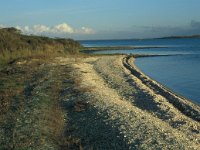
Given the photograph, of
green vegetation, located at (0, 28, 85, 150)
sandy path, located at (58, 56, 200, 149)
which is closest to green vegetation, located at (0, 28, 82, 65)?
green vegetation, located at (0, 28, 85, 150)

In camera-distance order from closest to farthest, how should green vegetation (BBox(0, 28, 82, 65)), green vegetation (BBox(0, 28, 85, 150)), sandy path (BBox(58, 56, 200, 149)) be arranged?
sandy path (BBox(58, 56, 200, 149))
green vegetation (BBox(0, 28, 85, 150))
green vegetation (BBox(0, 28, 82, 65))

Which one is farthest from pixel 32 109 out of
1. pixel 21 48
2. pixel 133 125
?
pixel 21 48

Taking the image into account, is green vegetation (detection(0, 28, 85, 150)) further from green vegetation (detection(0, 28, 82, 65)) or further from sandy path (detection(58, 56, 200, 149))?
green vegetation (detection(0, 28, 82, 65))

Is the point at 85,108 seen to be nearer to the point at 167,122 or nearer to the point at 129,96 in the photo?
the point at 167,122

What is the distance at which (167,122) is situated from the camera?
61.1 feet

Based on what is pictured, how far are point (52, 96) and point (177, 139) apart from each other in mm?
10986

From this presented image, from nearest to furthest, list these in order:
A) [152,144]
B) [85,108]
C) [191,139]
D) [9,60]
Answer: [152,144], [191,139], [85,108], [9,60]

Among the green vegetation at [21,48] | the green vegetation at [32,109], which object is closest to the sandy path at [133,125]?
the green vegetation at [32,109]

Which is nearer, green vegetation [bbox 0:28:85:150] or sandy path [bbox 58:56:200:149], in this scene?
sandy path [bbox 58:56:200:149]

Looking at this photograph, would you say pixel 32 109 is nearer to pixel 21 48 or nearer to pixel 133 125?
pixel 133 125

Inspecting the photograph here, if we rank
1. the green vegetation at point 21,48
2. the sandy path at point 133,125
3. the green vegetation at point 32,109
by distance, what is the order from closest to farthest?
the sandy path at point 133,125 → the green vegetation at point 32,109 → the green vegetation at point 21,48

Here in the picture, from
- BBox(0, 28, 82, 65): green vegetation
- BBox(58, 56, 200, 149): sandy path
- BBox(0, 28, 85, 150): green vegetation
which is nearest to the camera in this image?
BBox(58, 56, 200, 149): sandy path

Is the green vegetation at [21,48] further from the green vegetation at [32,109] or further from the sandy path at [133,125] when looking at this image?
the sandy path at [133,125]

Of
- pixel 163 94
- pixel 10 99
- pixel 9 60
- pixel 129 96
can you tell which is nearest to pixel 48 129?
pixel 10 99
